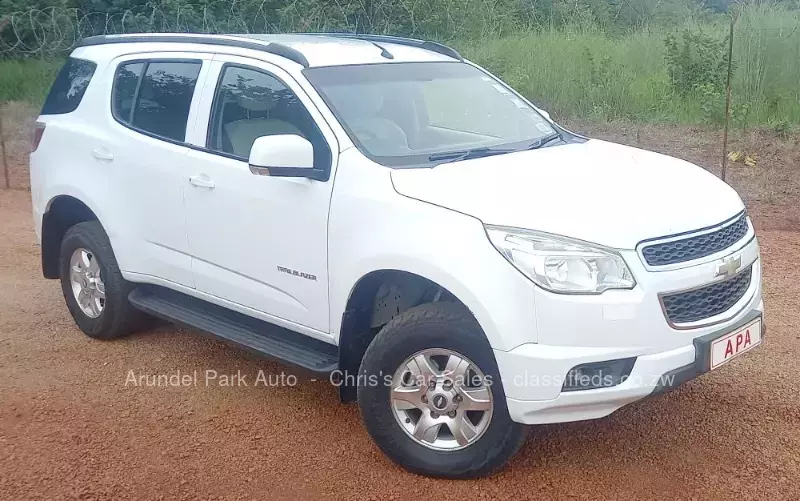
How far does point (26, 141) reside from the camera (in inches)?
546

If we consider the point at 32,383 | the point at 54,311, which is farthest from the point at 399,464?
the point at 54,311

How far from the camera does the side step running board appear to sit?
14.3 feet

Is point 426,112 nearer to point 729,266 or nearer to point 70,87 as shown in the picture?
point 729,266

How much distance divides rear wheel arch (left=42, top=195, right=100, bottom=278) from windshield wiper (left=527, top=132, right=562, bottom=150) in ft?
9.47

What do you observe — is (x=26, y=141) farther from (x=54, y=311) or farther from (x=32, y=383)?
(x=32, y=383)

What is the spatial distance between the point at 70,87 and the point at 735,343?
4507 millimetres


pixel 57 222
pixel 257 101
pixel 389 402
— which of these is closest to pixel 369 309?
pixel 389 402

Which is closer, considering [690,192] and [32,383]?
[690,192]

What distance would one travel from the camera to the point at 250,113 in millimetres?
4652

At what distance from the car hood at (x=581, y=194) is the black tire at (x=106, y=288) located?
7.82ft

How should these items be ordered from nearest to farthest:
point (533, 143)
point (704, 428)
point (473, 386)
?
1. point (473, 386)
2. point (704, 428)
3. point (533, 143)

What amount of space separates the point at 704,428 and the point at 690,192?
4.03ft

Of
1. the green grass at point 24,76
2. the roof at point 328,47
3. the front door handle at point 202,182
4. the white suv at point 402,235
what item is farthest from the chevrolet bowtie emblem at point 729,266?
the green grass at point 24,76

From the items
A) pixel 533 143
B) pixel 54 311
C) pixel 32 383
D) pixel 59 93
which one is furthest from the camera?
pixel 54 311
